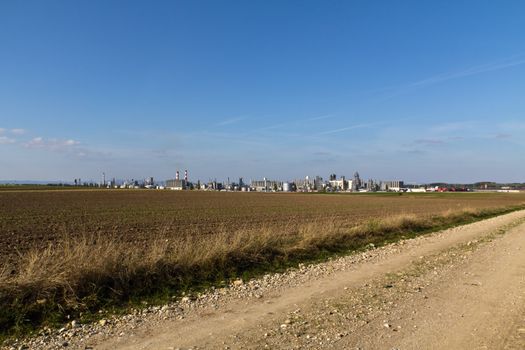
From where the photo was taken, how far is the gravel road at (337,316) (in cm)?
638

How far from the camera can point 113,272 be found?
9789mm

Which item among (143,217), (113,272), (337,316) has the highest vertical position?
(113,272)

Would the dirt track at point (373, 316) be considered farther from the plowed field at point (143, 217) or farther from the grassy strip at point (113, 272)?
the plowed field at point (143, 217)

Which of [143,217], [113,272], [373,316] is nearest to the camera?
[373,316]

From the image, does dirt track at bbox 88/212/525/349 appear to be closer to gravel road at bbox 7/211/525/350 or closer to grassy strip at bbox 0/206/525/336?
gravel road at bbox 7/211/525/350

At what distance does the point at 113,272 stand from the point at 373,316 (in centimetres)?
572

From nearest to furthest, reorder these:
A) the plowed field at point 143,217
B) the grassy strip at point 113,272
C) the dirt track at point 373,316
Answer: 1. the dirt track at point 373,316
2. the grassy strip at point 113,272
3. the plowed field at point 143,217

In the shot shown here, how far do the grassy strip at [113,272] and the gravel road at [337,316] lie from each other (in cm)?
89

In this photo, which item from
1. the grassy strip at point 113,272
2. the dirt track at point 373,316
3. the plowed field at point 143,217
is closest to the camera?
the dirt track at point 373,316

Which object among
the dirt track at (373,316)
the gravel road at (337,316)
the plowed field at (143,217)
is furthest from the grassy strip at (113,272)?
the plowed field at (143,217)

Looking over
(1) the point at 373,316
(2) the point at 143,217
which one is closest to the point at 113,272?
(1) the point at 373,316

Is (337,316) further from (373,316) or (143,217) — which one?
(143,217)

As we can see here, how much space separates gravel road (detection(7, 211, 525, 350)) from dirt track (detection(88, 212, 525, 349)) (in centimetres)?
2

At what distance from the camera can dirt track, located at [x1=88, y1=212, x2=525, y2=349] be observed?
6.35 meters
